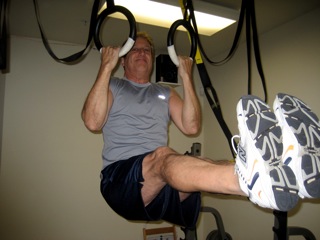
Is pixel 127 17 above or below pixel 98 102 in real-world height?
above

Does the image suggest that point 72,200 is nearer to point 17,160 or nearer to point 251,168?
point 17,160

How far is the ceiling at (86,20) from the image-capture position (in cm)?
188

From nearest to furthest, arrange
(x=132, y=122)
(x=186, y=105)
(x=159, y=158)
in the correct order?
1. (x=159, y=158)
2. (x=132, y=122)
3. (x=186, y=105)

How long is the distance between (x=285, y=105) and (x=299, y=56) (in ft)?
5.12

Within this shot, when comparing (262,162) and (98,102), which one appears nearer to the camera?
(262,162)

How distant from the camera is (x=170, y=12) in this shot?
181cm

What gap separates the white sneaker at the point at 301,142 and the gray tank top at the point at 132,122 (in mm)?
807

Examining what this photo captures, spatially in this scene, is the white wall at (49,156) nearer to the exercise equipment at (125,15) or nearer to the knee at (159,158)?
the exercise equipment at (125,15)

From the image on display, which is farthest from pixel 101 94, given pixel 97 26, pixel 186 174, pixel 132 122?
pixel 186 174

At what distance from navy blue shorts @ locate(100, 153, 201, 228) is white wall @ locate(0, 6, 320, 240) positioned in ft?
4.42

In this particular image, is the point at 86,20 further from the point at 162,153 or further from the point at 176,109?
the point at 162,153

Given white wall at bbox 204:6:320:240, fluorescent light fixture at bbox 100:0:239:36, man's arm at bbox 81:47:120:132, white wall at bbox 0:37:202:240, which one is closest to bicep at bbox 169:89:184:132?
man's arm at bbox 81:47:120:132

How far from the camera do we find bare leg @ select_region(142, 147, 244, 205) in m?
0.73

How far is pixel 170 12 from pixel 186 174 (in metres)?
1.44
